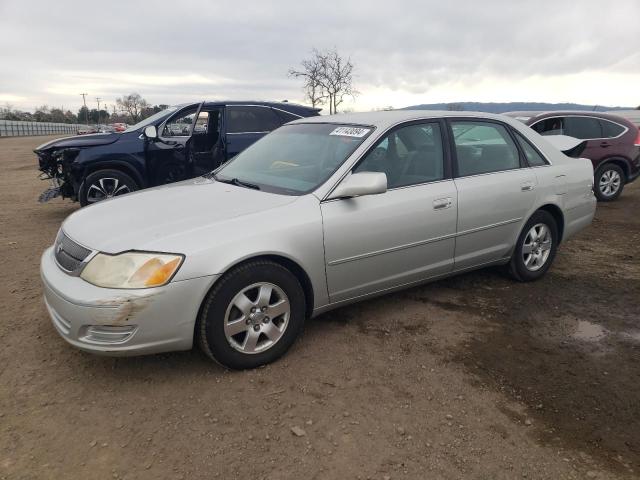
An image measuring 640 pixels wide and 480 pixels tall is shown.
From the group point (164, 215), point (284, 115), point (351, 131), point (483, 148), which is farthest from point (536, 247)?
point (284, 115)

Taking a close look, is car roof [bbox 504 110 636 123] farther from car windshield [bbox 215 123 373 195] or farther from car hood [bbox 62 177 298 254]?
car hood [bbox 62 177 298 254]

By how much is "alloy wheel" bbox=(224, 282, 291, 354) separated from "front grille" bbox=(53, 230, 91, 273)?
94 centimetres

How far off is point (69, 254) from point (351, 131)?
2.16 m

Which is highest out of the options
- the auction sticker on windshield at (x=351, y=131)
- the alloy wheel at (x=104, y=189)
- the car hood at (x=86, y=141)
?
the car hood at (x=86, y=141)

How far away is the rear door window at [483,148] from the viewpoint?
4.09 m

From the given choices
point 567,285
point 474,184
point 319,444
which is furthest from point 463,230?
point 319,444

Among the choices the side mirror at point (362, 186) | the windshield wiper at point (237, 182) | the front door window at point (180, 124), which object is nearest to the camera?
the side mirror at point (362, 186)

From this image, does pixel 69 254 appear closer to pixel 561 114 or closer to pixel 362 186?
pixel 362 186

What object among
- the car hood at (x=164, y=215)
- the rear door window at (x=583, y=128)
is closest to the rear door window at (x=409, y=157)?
the car hood at (x=164, y=215)

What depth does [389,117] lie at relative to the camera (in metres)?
3.94

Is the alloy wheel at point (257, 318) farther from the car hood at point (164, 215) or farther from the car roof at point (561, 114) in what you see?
the car roof at point (561, 114)

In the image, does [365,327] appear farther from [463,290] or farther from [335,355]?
[463,290]

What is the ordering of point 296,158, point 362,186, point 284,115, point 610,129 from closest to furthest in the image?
point 362,186 → point 296,158 → point 284,115 → point 610,129

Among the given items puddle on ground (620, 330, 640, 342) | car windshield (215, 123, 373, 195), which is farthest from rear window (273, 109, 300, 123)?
puddle on ground (620, 330, 640, 342)
